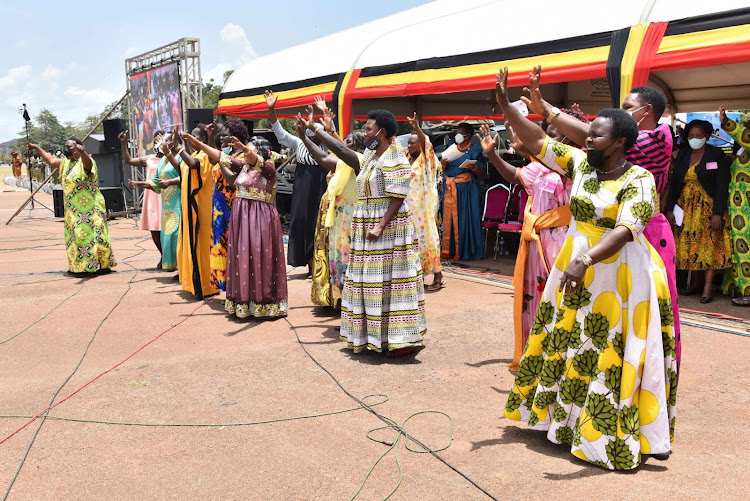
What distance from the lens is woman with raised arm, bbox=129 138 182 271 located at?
820 cm

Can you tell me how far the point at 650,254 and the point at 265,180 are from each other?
389cm

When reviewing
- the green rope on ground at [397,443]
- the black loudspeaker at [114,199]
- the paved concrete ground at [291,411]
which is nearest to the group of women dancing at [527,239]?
the paved concrete ground at [291,411]

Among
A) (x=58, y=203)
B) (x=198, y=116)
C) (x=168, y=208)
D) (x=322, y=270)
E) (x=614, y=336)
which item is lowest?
(x=58, y=203)

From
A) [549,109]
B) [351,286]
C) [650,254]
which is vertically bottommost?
[351,286]

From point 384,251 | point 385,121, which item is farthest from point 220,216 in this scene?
point 385,121

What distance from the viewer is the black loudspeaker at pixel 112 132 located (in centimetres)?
1789

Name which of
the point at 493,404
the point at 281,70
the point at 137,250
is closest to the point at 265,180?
the point at 493,404

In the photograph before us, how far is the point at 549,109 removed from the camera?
337 cm

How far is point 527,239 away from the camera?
175 inches

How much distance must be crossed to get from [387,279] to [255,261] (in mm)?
1641

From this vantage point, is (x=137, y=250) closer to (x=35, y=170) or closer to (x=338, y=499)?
(x=338, y=499)

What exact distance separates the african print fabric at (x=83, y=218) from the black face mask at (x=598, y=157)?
279 inches

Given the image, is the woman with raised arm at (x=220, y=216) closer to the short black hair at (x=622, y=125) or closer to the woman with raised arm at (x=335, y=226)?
the woman with raised arm at (x=335, y=226)

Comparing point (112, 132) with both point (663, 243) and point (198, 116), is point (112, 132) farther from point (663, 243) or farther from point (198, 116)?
point (663, 243)
